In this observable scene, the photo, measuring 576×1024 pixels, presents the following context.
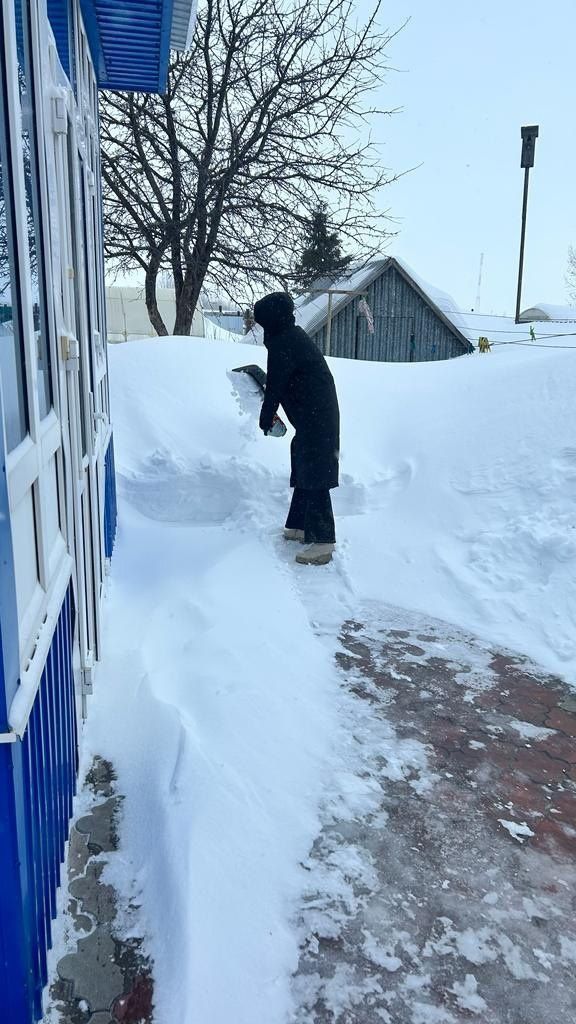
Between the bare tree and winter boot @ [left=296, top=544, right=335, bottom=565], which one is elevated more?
the bare tree

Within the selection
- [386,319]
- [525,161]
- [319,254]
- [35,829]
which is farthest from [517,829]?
[525,161]

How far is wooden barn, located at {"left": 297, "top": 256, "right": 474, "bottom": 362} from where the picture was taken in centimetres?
2072

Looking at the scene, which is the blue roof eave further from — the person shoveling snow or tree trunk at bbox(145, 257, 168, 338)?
tree trunk at bbox(145, 257, 168, 338)

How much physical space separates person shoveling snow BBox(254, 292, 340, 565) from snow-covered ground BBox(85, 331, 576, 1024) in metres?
0.26

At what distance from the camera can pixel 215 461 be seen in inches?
243

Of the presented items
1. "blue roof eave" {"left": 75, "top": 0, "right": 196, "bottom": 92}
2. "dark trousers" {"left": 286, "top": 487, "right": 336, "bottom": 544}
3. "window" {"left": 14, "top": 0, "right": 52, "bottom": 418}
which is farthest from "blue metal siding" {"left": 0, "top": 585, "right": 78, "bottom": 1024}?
"blue roof eave" {"left": 75, "top": 0, "right": 196, "bottom": 92}

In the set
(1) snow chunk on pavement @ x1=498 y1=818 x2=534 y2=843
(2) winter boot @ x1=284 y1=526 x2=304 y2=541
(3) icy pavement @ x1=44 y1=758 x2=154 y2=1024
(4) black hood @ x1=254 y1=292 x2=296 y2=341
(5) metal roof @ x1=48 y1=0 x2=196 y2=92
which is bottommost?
(1) snow chunk on pavement @ x1=498 y1=818 x2=534 y2=843

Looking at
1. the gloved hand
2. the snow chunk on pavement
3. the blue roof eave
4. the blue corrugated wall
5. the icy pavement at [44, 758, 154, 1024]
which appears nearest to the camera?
the blue corrugated wall

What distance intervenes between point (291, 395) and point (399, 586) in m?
1.47

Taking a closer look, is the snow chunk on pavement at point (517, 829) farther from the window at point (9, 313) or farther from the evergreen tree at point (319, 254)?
the evergreen tree at point (319, 254)

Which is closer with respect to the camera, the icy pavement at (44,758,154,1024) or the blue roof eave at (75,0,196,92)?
the icy pavement at (44,758,154,1024)

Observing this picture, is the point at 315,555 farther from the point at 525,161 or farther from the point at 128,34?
the point at 525,161

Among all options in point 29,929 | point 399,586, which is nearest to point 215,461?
point 399,586

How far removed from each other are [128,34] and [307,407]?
2340 millimetres
